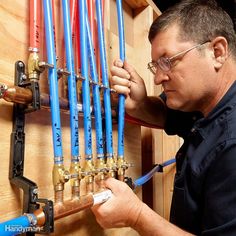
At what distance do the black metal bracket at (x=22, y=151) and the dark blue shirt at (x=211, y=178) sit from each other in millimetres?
354

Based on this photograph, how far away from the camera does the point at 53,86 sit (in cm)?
60

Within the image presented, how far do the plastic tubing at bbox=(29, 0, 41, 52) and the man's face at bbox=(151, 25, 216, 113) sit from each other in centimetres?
37

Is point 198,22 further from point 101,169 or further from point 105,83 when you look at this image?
point 101,169

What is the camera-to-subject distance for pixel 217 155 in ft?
2.22

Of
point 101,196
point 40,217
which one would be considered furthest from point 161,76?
point 40,217

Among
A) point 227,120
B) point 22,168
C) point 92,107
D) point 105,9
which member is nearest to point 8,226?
point 22,168

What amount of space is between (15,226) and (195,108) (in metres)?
0.63

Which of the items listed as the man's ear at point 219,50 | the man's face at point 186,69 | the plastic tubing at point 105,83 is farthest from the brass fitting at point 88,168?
the man's ear at point 219,50

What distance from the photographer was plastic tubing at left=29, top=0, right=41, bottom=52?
601mm

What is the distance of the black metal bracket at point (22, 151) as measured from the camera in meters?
0.56

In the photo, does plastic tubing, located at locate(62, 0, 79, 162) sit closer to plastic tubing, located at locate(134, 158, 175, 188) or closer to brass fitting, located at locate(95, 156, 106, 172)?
brass fitting, located at locate(95, 156, 106, 172)

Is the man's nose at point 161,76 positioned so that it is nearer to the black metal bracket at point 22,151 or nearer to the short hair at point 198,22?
the short hair at point 198,22

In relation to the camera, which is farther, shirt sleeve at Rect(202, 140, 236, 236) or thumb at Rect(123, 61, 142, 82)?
thumb at Rect(123, 61, 142, 82)

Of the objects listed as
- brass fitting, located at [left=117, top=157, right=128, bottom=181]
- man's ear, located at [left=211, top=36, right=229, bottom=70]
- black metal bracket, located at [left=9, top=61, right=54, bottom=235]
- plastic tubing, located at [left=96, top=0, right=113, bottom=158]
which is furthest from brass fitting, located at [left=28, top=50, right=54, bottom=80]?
man's ear, located at [left=211, top=36, right=229, bottom=70]
